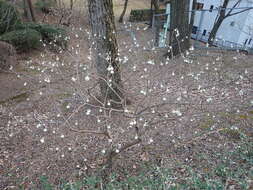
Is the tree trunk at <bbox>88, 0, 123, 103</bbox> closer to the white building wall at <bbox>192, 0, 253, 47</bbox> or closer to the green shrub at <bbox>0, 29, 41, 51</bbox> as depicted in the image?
the green shrub at <bbox>0, 29, 41, 51</bbox>

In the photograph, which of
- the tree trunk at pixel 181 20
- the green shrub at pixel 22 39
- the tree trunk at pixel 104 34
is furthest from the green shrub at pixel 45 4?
the tree trunk at pixel 104 34

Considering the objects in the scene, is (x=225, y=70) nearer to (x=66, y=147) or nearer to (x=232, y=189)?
(x=232, y=189)

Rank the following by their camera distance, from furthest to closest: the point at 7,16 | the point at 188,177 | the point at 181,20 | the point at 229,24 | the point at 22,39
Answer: the point at 229,24
the point at 7,16
the point at 22,39
the point at 181,20
the point at 188,177

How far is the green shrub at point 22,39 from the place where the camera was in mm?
6641

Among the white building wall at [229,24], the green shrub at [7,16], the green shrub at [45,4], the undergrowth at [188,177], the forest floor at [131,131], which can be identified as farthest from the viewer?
the green shrub at [45,4]

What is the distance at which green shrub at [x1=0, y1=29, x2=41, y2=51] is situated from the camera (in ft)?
21.8

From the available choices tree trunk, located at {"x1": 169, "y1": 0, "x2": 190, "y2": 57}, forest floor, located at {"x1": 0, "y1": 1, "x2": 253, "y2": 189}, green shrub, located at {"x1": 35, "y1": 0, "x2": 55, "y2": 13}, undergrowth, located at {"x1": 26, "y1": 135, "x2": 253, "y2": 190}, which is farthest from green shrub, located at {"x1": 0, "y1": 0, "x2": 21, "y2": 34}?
undergrowth, located at {"x1": 26, "y1": 135, "x2": 253, "y2": 190}

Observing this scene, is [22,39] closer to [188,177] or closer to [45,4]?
[45,4]

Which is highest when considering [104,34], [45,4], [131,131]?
[45,4]

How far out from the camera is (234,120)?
10.4ft

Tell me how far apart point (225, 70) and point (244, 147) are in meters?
2.81

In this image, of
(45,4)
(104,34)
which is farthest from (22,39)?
(45,4)

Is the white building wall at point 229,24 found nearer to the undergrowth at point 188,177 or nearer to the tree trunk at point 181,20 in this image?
the tree trunk at point 181,20

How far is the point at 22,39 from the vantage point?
6742 mm
